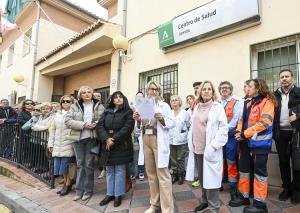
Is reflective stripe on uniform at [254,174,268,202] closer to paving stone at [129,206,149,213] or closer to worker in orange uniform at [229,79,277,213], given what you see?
worker in orange uniform at [229,79,277,213]

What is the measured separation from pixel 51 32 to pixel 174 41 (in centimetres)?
927

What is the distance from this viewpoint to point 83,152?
4.41m

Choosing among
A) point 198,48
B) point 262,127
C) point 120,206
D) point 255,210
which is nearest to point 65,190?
point 120,206

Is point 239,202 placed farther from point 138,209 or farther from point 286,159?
point 138,209

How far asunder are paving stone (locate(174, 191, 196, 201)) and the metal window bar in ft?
8.17

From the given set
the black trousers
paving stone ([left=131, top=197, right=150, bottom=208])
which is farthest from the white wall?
paving stone ([left=131, top=197, right=150, bottom=208])

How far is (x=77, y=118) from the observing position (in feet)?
14.1

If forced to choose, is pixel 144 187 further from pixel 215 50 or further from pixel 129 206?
pixel 215 50

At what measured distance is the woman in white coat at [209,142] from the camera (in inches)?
125

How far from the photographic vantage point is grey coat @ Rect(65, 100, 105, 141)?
166 inches

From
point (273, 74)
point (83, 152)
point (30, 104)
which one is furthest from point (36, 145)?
point (273, 74)

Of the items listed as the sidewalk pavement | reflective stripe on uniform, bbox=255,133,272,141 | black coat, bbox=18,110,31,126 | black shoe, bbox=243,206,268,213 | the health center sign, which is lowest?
the sidewalk pavement

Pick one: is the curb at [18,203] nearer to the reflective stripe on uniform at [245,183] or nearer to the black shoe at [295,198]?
the reflective stripe on uniform at [245,183]

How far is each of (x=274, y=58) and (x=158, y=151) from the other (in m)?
3.00
